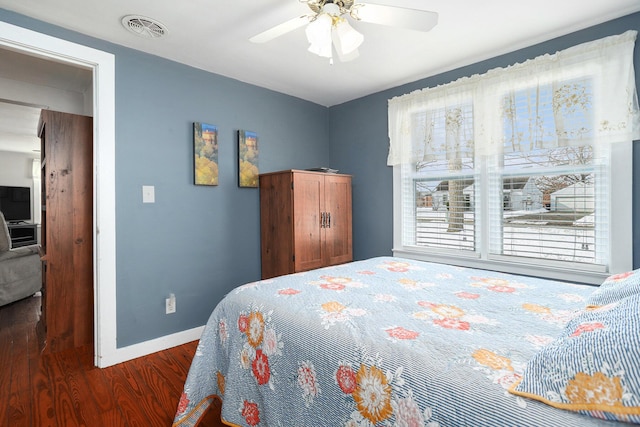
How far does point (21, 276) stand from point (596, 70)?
5905mm

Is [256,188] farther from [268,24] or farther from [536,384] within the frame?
[536,384]

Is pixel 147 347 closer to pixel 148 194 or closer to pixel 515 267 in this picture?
pixel 148 194

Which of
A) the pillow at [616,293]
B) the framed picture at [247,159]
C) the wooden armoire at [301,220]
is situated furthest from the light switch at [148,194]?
the pillow at [616,293]

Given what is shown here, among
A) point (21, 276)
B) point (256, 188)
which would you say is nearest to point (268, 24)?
point (256, 188)

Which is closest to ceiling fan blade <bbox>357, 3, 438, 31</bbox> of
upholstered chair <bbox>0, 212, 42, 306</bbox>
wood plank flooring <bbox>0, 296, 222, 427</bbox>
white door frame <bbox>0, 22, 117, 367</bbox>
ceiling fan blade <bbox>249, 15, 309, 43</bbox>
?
ceiling fan blade <bbox>249, 15, 309, 43</bbox>

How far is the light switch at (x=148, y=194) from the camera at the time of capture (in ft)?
8.52

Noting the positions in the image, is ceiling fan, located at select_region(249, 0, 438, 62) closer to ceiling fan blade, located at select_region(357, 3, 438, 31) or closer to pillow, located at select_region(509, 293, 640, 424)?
ceiling fan blade, located at select_region(357, 3, 438, 31)

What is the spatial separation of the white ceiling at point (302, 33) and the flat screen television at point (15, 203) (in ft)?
16.4

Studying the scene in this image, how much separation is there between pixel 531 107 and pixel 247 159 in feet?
8.01

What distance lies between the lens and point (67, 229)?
8.79 ft

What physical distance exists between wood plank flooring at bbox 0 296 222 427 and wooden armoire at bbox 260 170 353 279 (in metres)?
1.09

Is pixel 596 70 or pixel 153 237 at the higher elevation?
pixel 596 70

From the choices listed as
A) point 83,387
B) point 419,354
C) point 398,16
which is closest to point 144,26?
point 398,16

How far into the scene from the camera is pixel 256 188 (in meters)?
3.33
